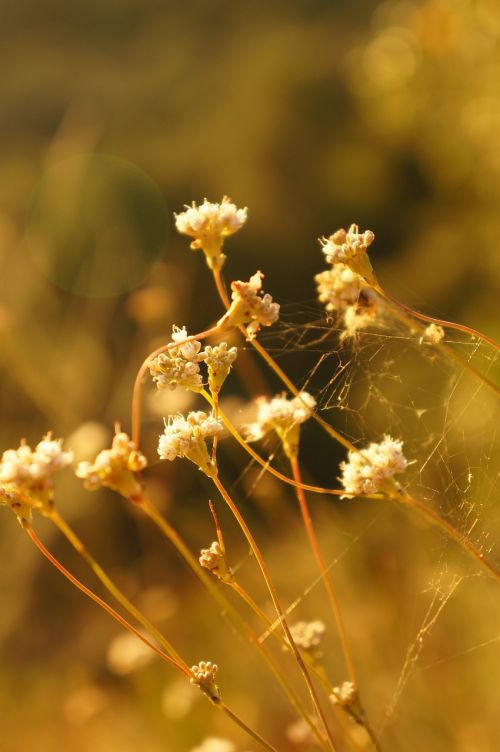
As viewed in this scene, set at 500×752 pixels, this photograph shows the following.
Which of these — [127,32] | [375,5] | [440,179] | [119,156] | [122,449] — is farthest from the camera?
[127,32]

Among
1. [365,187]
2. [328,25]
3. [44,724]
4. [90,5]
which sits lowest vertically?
[44,724]

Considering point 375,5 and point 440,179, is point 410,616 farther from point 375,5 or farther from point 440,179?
point 375,5

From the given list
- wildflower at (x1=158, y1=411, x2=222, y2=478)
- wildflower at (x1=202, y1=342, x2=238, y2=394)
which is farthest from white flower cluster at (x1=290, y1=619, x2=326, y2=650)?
wildflower at (x1=202, y1=342, x2=238, y2=394)

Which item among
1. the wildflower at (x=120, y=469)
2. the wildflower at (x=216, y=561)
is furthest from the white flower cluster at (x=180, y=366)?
the wildflower at (x=216, y=561)

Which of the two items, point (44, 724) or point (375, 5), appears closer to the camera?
point (44, 724)

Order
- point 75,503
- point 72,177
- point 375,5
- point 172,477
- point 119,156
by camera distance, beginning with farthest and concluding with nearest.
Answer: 1. point 375,5
2. point 119,156
3. point 72,177
4. point 172,477
5. point 75,503

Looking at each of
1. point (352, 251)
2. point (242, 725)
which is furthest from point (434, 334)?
point (242, 725)

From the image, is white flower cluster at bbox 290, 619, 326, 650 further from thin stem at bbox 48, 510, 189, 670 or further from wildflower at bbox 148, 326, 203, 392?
wildflower at bbox 148, 326, 203, 392

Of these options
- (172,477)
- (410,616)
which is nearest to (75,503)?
(172,477)
